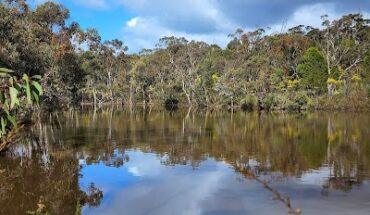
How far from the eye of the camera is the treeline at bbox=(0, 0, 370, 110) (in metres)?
57.6

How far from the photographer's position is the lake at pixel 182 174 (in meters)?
11.8

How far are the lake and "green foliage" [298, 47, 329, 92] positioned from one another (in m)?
36.6

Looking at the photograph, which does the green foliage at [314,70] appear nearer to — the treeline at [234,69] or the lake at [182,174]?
the treeline at [234,69]

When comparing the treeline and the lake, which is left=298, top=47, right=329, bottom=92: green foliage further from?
the lake

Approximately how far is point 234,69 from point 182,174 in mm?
52812

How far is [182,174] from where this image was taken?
54.1 feet

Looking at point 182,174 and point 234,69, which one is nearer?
point 182,174

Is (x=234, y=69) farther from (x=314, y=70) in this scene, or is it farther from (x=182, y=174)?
(x=182, y=174)

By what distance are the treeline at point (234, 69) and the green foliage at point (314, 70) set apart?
13cm

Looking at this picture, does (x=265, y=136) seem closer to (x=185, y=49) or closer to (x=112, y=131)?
(x=112, y=131)

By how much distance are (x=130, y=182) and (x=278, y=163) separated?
630 cm

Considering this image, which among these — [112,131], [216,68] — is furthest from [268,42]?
[112,131]

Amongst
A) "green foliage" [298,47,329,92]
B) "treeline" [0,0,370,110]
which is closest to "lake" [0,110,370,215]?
"treeline" [0,0,370,110]

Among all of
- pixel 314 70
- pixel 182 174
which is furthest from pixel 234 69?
pixel 182 174
